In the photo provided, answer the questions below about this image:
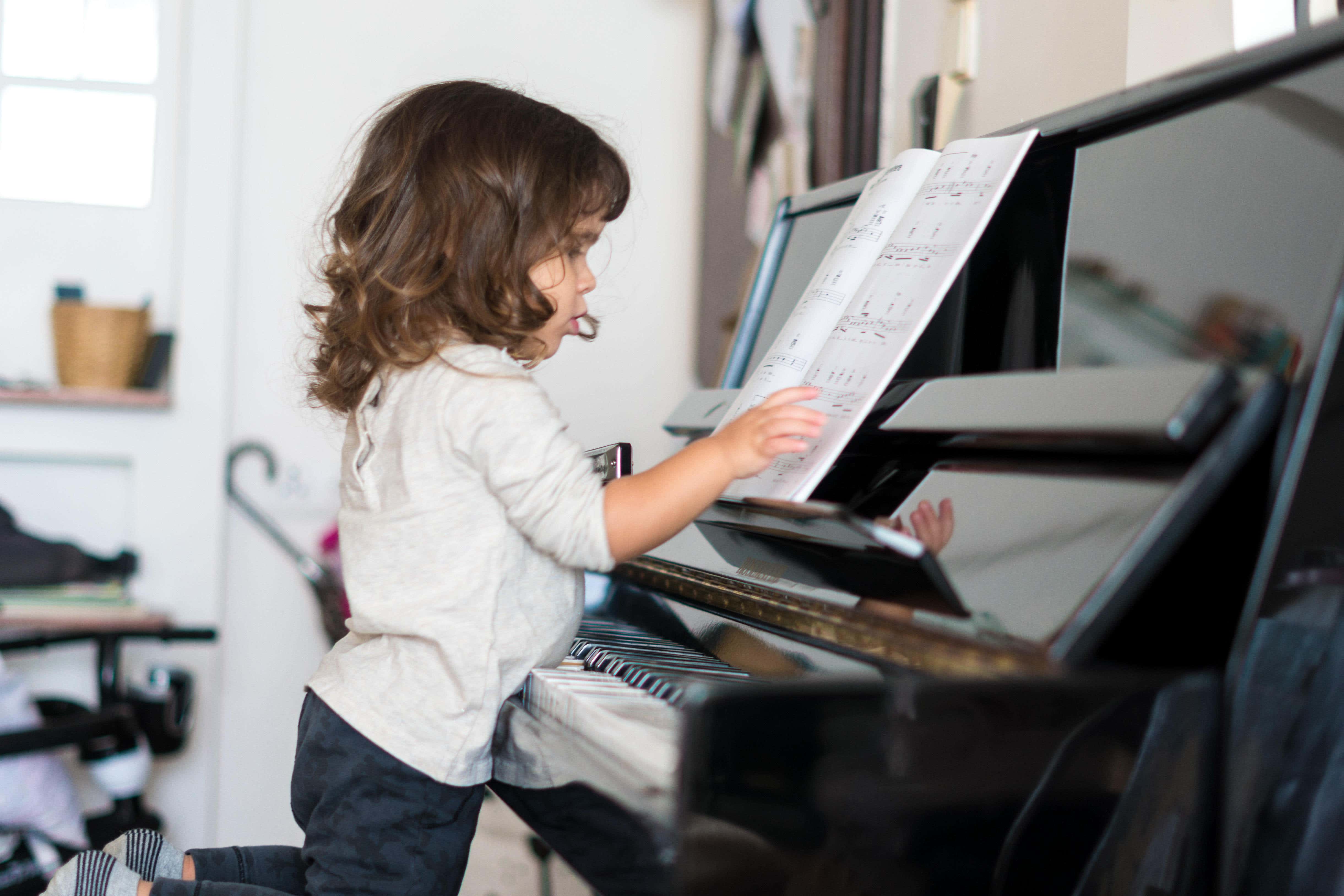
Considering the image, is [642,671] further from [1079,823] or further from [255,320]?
[255,320]

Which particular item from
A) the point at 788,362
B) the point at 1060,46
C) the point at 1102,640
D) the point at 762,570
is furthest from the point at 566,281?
the point at 1060,46

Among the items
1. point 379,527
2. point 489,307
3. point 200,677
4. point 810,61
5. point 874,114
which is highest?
point 810,61

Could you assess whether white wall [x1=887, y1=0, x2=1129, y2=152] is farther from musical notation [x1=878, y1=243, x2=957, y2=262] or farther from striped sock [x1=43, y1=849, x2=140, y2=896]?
striped sock [x1=43, y1=849, x2=140, y2=896]

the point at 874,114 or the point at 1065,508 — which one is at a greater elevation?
the point at 874,114

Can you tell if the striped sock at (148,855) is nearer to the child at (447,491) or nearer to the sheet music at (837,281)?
the child at (447,491)

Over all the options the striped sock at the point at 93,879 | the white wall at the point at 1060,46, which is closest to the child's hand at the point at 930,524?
the white wall at the point at 1060,46

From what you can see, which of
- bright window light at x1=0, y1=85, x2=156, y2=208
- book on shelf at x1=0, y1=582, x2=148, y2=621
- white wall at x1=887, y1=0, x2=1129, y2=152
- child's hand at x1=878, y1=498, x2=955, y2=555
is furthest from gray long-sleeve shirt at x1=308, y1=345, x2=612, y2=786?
bright window light at x1=0, y1=85, x2=156, y2=208

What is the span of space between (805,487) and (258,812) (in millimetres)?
2016

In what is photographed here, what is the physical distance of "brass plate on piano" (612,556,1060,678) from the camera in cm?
59

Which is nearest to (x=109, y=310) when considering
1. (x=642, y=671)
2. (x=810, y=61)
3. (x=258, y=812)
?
(x=258, y=812)

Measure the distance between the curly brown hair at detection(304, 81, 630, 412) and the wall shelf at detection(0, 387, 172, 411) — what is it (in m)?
1.39

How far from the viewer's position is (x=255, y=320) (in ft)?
7.70

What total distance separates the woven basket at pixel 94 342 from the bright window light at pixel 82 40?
54 cm

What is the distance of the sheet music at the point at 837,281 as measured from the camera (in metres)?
0.94
